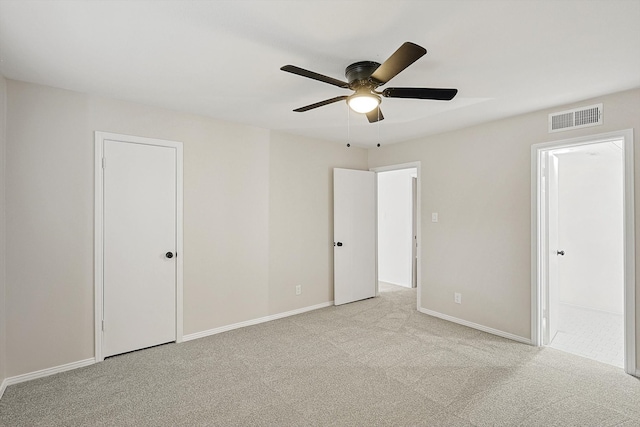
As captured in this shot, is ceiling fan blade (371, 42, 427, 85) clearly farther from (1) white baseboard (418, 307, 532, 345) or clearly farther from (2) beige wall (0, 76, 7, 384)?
(1) white baseboard (418, 307, 532, 345)

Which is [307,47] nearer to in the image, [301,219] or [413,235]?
[301,219]

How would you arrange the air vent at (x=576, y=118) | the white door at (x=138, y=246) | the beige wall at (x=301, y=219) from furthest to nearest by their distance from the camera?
the beige wall at (x=301, y=219), the white door at (x=138, y=246), the air vent at (x=576, y=118)

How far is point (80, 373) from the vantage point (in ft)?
8.91

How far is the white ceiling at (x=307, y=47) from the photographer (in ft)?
5.45

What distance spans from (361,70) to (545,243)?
105 inches

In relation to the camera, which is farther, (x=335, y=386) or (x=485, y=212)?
(x=485, y=212)

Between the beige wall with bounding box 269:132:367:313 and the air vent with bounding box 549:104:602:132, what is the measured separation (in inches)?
103

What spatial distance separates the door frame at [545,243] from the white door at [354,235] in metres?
2.26

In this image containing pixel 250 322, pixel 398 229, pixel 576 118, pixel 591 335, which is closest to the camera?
pixel 576 118

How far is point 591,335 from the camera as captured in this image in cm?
362

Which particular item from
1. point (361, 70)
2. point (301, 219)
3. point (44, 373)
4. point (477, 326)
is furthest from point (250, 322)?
point (361, 70)

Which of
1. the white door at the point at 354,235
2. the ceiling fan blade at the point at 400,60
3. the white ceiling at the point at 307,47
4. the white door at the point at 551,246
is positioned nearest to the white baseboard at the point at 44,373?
the white ceiling at the point at 307,47

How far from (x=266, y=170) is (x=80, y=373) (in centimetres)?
270

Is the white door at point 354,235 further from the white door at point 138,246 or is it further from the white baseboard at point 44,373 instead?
the white baseboard at point 44,373
